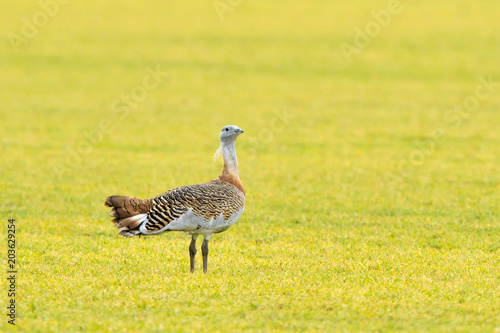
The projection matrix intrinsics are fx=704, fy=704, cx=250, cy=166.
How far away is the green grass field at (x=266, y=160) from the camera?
356 inches

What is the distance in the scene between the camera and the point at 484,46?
4269cm

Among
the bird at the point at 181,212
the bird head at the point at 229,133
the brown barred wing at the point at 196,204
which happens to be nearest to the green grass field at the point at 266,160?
the bird at the point at 181,212

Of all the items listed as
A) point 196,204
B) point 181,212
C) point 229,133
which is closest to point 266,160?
point 229,133

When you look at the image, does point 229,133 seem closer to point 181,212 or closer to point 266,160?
point 181,212

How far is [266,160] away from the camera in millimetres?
21391

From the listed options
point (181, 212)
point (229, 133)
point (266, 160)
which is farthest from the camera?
point (266, 160)

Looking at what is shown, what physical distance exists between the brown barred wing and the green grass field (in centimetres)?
85

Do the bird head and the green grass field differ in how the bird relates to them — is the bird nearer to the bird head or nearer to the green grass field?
the green grass field

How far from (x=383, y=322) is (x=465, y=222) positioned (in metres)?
6.23

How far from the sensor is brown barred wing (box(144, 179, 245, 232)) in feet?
32.3

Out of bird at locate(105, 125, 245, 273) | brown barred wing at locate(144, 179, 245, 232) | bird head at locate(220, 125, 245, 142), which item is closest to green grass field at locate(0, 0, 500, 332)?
bird at locate(105, 125, 245, 273)

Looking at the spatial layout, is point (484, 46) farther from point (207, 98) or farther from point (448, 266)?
point (448, 266)

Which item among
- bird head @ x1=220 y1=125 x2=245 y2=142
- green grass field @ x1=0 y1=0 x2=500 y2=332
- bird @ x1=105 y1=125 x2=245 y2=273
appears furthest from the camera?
bird head @ x1=220 y1=125 x2=245 y2=142

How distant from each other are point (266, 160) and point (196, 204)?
1144 centimetres
